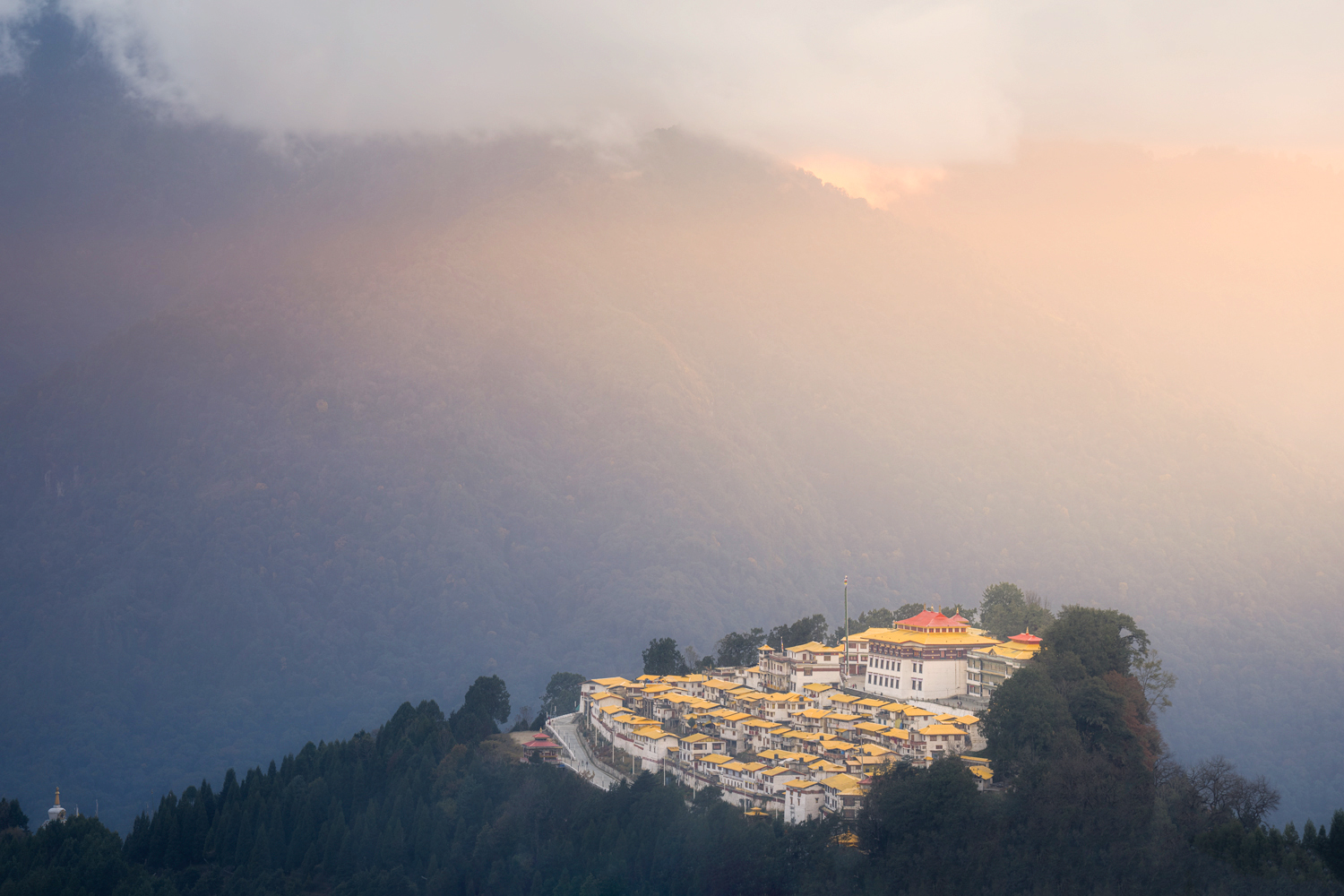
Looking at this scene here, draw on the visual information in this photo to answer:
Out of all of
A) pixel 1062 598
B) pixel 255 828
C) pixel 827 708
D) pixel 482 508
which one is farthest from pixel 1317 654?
pixel 255 828

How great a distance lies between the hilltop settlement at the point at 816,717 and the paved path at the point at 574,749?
67 centimetres

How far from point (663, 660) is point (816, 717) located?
752 inches

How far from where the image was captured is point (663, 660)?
7669 centimetres

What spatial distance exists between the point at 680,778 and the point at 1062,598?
124 meters

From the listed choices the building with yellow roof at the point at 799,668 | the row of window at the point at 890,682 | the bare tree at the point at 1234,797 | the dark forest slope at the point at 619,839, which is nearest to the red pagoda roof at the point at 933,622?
the row of window at the point at 890,682

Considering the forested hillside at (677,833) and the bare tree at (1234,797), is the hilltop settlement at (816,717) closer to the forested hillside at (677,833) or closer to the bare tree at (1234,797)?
the forested hillside at (677,833)

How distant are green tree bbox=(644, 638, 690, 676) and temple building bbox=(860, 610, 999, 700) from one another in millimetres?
15921

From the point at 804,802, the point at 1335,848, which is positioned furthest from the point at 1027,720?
the point at 1335,848

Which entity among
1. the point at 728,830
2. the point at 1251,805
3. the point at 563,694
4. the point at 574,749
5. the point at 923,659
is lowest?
the point at 728,830

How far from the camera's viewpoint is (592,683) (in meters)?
73.2

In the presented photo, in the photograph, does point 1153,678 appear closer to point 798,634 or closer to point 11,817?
point 798,634

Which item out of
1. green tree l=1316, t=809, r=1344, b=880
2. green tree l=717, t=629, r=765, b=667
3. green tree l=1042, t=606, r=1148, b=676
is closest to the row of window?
green tree l=1042, t=606, r=1148, b=676

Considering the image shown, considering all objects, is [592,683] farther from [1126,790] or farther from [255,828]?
[1126,790]

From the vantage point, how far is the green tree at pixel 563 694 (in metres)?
85.4
